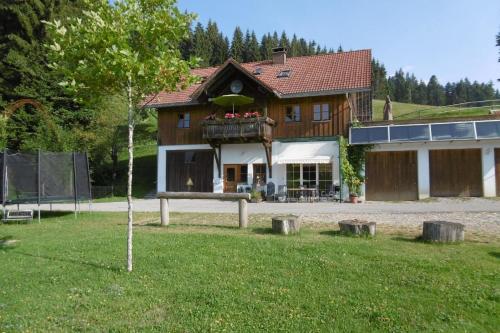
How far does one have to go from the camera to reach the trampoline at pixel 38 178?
45.6ft

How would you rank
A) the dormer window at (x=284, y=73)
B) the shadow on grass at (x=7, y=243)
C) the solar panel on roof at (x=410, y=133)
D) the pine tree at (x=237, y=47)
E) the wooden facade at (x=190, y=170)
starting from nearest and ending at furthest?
1. the shadow on grass at (x=7, y=243)
2. the solar panel on roof at (x=410, y=133)
3. the wooden facade at (x=190, y=170)
4. the dormer window at (x=284, y=73)
5. the pine tree at (x=237, y=47)

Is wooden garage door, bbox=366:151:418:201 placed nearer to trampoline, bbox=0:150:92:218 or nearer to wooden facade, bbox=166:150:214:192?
wooden facade, bbox=166:150:214:192

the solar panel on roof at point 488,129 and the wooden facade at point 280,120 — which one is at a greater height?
the wooden facade at point 280,120

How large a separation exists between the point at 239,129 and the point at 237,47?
4750cm

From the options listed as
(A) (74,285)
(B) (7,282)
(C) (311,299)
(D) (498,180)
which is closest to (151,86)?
(A) (74,285)

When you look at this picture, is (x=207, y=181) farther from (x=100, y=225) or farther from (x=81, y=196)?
(x=100, y=225)

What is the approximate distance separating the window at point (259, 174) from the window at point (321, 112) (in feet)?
13.3

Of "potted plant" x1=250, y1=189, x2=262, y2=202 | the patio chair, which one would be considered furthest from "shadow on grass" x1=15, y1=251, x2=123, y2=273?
the patio chair

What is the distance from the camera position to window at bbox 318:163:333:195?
2105 centimetres

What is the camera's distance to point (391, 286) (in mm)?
5449

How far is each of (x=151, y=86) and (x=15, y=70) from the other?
2922cm

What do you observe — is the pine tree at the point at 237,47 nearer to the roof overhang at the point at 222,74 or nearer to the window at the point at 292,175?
the roof overhang at the point at 222,74

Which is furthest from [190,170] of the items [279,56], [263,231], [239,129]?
[263,231]

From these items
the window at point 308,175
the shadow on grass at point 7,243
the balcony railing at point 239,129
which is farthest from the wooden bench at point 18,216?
the window at point 308,175
